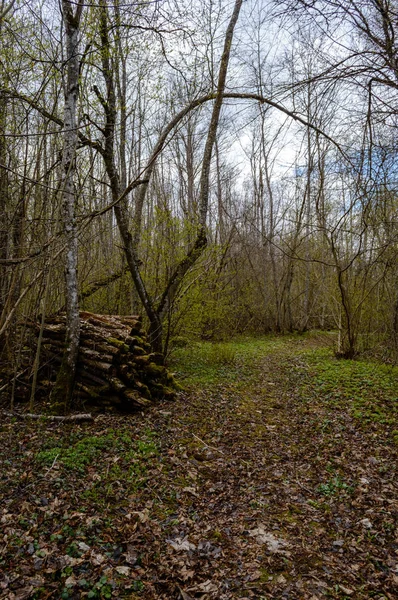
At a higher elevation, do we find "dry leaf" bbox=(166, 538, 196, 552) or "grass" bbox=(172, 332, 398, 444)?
"grass" bbox=(172, 332, 398, 444)

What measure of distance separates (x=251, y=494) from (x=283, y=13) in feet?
14.1

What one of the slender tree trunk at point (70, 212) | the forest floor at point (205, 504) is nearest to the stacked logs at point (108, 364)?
the slender tree trunk at point (70, 212)

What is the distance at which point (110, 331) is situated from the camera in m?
5.82

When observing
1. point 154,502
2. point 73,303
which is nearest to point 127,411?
point 73,303

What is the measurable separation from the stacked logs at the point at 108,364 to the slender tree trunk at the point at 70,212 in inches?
10.2

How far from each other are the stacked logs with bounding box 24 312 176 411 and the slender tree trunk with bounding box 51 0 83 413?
26 cm

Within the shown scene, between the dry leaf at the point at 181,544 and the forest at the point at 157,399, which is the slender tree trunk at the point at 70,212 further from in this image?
the dry leaf at the point at 181,544

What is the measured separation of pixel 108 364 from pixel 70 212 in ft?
7.00

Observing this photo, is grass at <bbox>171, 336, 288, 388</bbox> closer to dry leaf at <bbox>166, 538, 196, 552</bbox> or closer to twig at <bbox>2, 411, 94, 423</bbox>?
twig at <bbox>2, 411, 94, 423</bbox>

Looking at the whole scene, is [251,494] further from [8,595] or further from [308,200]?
[308,200]

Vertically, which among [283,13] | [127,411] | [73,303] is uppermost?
[283,13]

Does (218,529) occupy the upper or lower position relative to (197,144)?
lower

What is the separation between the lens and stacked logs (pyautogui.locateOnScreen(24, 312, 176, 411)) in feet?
17.5

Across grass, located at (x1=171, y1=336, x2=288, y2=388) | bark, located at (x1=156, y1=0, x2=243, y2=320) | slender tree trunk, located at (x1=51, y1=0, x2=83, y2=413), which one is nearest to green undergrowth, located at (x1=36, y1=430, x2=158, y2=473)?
slender tree trunk, located at (x1=51, y1=0, x2=83, y2=413)
